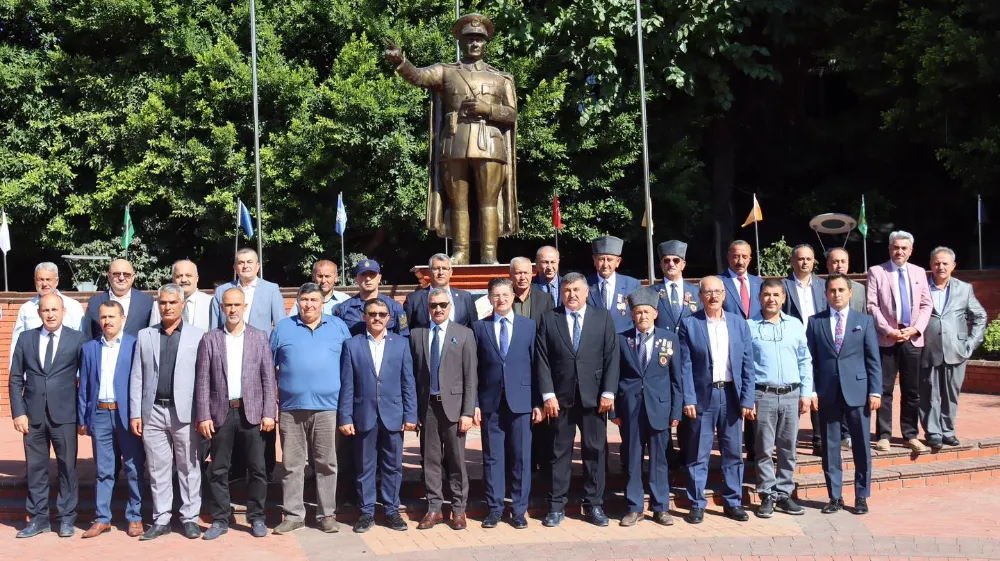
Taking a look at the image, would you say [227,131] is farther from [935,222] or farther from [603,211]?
[935,222]

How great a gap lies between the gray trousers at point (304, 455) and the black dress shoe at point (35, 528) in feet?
5.34

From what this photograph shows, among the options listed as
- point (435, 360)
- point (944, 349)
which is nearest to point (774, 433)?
point (944, 349)

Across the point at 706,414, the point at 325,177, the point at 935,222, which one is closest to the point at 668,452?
the point at 706,414

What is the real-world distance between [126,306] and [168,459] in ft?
4.78

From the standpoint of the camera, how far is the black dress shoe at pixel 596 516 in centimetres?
707

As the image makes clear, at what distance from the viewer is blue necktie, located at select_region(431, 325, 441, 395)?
23.4 feet

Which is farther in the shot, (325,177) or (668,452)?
(325,177)

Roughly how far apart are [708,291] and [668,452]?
154 centimetres

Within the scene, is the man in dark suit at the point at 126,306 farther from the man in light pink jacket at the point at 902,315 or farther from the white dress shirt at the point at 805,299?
the man in light pink jacket at the point at 902,315

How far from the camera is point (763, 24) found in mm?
21906

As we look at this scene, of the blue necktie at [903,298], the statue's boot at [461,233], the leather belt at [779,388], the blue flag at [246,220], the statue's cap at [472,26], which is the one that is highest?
the statue's cap at [472,26]

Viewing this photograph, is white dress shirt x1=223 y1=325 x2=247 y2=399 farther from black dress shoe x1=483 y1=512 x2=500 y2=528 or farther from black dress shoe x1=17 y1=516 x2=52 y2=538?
black dress shoe x1=483 y1=512 x2=500 y2=528

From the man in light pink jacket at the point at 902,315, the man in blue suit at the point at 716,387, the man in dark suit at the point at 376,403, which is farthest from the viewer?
the man in light pink jacket at the point at 902,315

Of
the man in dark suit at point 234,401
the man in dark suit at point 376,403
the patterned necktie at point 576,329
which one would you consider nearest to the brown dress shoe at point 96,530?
the man in dark suit at point 234,401
